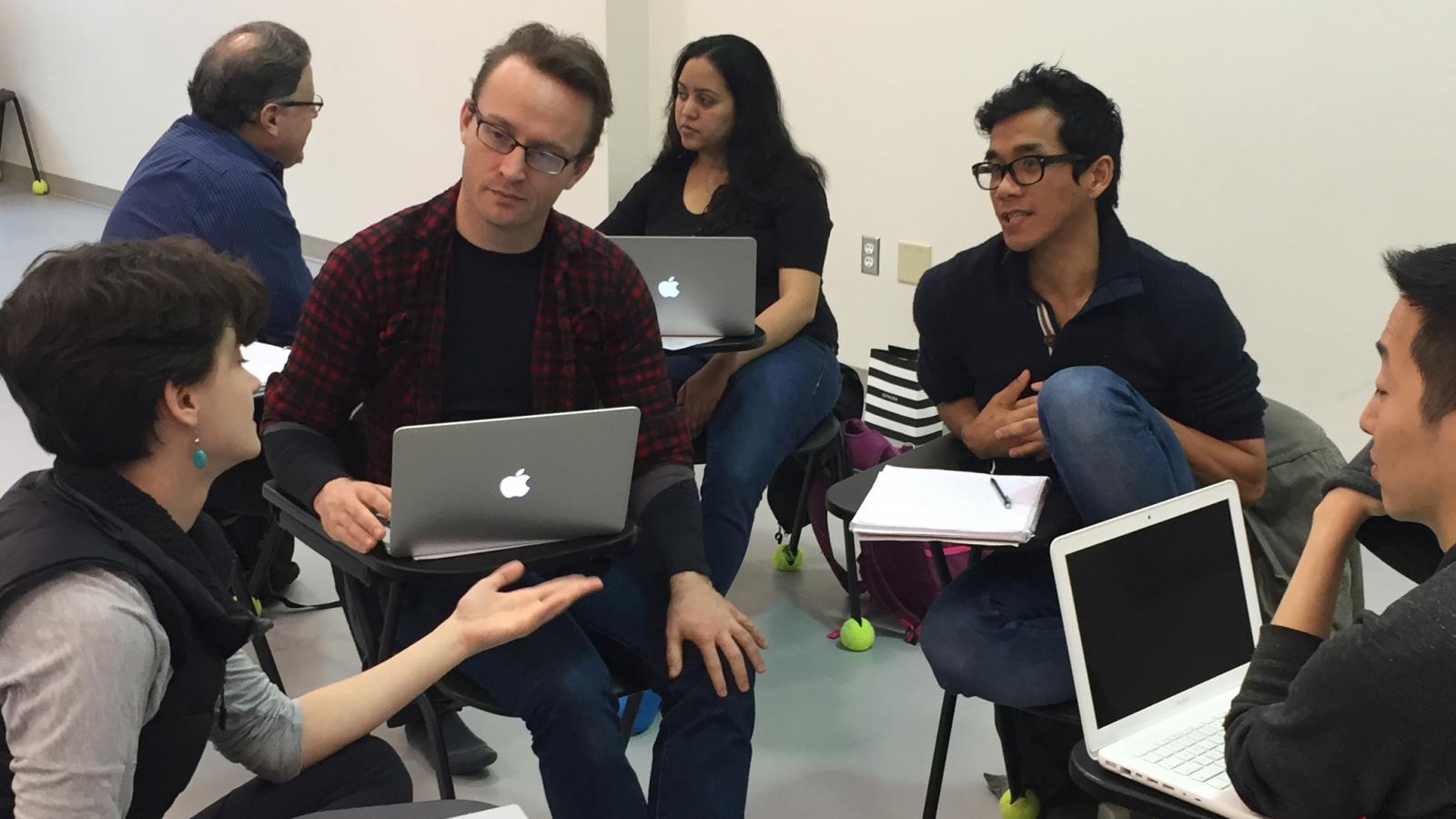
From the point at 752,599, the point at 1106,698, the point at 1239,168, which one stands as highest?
the point at 1239,168

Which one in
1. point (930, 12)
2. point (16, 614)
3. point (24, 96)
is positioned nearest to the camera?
point (16, 614)

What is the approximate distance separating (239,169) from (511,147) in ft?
3.37

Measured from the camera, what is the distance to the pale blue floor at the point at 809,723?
2.29 m

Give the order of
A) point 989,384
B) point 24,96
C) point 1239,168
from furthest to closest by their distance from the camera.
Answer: point 24,96
point 1239,168
point 989,384

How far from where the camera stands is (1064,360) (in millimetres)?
2109

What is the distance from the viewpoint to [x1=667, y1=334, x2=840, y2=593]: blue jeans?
2602mm

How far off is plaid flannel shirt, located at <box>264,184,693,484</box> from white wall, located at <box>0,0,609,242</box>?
2563 mm

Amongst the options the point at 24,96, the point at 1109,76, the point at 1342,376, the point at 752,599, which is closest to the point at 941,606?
the point at 752,599

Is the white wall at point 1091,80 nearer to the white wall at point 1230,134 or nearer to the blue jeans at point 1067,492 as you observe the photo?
the white wall at point 1230,134

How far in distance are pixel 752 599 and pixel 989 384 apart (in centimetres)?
104

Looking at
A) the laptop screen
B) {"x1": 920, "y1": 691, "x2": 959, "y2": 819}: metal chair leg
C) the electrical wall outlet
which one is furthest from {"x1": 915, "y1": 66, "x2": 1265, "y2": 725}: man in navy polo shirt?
the electrical wall outlet

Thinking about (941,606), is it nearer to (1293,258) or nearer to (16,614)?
(16,614)

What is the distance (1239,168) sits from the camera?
3.26 meters

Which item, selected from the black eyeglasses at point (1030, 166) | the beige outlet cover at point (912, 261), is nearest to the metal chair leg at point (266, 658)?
the black eyeglasses at point (1030, 166)
